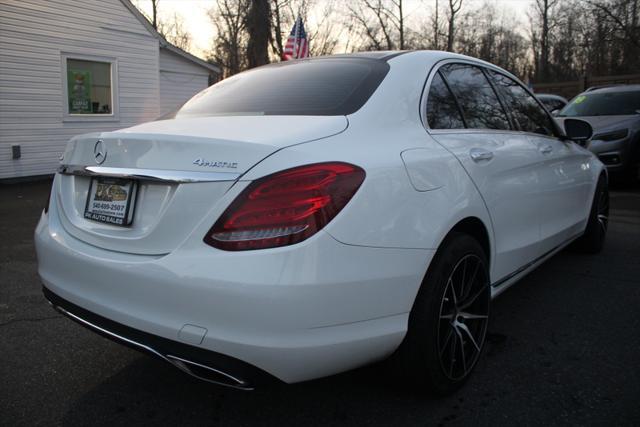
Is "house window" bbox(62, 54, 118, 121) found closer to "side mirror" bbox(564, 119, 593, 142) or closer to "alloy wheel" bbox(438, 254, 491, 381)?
"side mirror" bbox(564, 119, 593, 142)

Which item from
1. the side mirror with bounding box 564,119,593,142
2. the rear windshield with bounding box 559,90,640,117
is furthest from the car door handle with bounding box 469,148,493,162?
the rear windshield with bounding box 559,90,640,117

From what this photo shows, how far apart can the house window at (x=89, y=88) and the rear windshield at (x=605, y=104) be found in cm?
978

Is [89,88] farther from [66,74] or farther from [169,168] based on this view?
[169,168]

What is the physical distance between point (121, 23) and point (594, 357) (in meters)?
12.3

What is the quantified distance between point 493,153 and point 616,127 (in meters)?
7.56

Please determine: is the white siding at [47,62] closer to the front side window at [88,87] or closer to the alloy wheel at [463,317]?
the front side window at [88,87]

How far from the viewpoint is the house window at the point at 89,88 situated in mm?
11438

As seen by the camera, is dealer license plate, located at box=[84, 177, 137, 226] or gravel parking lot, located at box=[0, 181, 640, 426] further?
gravel parking lot, located at box=[0, 181, 640, 426]

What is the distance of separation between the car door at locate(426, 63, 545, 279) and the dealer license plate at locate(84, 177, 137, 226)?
1.35 m

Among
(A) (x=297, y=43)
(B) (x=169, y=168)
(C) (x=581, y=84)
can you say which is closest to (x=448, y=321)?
(B) (x=169, y=168)

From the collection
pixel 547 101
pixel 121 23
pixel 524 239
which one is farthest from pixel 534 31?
pixel 524 239

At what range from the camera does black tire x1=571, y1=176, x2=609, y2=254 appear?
4684 mm

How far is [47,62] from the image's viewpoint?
430 inches

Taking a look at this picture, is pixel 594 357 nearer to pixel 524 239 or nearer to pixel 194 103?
pixel 524 239
